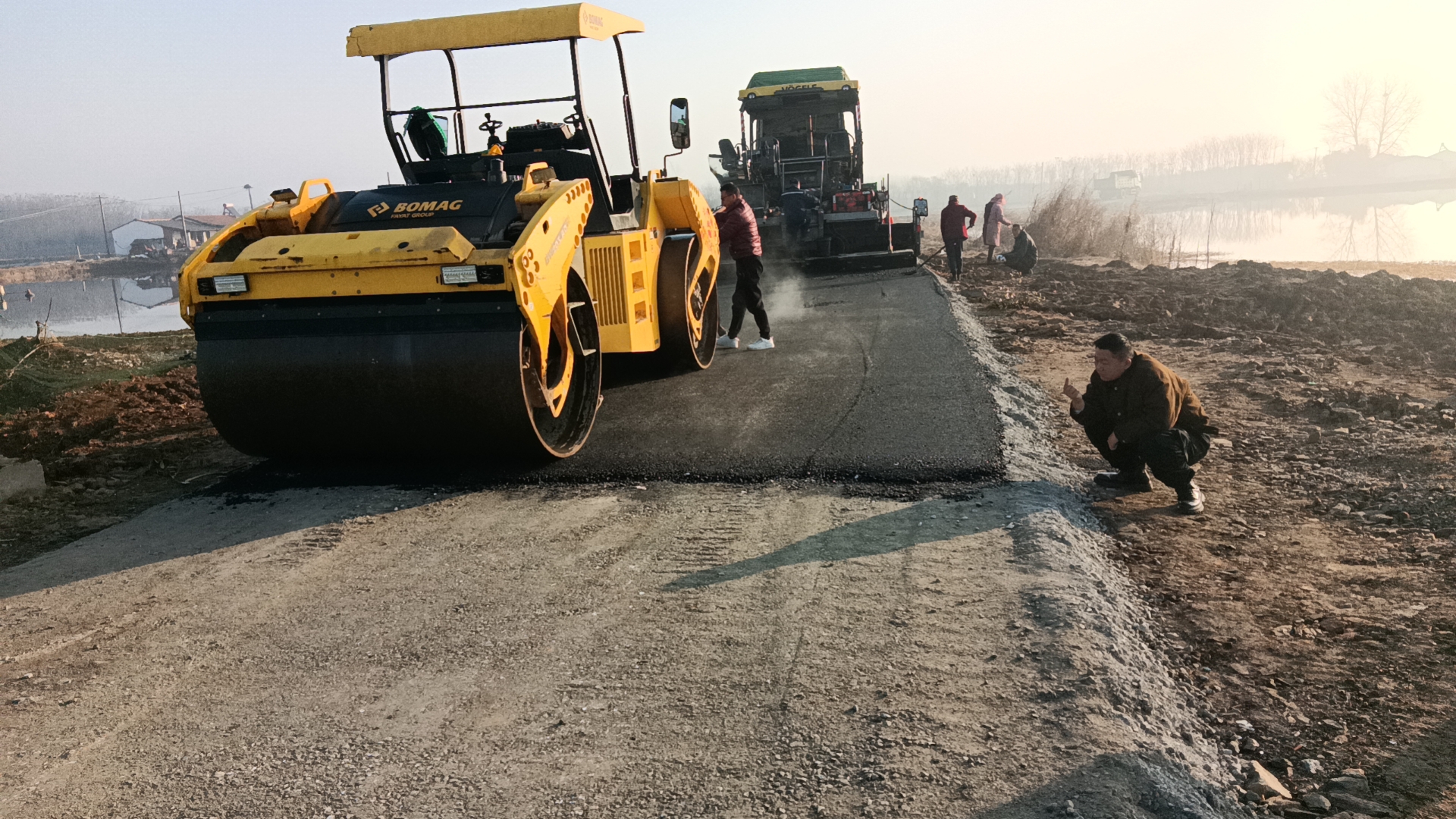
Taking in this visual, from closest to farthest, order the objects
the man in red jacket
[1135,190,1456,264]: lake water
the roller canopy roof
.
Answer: the roller canopy roof
the man in red jacket
[1135,190,1456,264]: lake water

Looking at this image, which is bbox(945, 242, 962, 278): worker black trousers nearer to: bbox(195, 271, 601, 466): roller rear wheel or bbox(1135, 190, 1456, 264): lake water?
bbox(195, 271, 601, 466): roller rear wheel

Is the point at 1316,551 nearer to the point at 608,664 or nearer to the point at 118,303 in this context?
the point at 608,664

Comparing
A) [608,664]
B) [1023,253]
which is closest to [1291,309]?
[1023,253]

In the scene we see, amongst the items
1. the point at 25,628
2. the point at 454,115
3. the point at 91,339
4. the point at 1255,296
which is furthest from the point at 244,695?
the point at 1255,296

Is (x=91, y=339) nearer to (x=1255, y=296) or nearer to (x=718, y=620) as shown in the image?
(x=718, y=620)

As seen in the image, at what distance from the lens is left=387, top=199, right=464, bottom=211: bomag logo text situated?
5.93 metres

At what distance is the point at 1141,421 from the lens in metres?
5.27

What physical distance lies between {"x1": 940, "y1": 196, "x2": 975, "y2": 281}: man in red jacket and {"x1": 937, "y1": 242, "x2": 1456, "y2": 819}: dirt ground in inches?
217

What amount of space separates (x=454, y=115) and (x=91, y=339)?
839cm

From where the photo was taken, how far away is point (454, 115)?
7.54 metres

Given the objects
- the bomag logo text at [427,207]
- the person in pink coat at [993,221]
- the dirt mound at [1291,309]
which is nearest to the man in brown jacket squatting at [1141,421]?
the bomag logo text at [427,207]

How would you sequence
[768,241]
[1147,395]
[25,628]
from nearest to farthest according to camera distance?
[25,628], [1147,395], [768,241]

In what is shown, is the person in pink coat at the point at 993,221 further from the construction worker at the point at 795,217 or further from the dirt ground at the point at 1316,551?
the dirt ground at the point at 1316,551

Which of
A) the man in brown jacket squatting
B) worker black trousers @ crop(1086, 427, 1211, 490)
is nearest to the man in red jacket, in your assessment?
the man in brown jacket squatting
